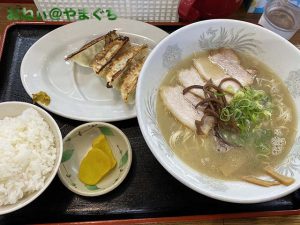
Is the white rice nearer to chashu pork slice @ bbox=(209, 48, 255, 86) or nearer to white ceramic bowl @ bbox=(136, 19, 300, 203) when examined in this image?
white ceramic bowl @ bbox=(136, 19, 300, 203)

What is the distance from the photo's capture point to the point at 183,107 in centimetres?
151

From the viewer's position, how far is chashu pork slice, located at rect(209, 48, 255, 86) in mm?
1611

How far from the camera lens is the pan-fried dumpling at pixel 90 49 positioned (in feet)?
5.85

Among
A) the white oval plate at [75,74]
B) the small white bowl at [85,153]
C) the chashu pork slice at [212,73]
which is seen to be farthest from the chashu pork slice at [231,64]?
the small white bowl at [85,153]

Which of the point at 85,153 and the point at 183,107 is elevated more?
the point at 183,107

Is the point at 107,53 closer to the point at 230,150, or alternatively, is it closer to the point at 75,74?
the point at 75,74

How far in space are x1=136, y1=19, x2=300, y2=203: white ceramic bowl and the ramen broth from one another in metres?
0.04

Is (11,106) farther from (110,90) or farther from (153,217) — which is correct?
(153,217)

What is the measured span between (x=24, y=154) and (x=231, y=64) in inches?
45.0

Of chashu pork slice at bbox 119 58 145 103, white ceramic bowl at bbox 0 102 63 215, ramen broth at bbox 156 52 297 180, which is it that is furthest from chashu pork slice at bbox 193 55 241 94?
white ceramic bowl at bbox 0 102 63 215

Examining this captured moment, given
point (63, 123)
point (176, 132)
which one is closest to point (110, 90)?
point (63, 123)

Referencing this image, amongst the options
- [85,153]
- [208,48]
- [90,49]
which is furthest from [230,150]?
[90,49]

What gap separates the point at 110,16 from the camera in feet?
6.64

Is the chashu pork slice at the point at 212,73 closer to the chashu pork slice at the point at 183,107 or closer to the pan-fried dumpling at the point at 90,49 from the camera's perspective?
the chashu pork slice at the point at 183,107
